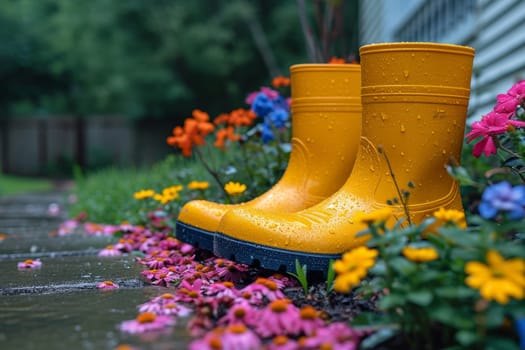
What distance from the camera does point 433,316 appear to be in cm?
95

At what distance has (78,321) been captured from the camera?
120 cm

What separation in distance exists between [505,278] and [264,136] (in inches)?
76.8

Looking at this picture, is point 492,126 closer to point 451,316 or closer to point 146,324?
point 451,316

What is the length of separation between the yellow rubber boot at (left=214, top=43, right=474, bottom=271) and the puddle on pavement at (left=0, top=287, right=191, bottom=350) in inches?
10.6

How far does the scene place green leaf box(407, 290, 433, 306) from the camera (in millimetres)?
940

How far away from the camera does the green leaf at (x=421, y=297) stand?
94cm

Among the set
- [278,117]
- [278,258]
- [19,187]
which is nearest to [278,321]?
[278,258]

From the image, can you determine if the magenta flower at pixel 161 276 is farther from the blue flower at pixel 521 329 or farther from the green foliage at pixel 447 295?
the blue flower at pixel 521 329

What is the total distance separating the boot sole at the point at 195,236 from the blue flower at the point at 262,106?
0.95 m

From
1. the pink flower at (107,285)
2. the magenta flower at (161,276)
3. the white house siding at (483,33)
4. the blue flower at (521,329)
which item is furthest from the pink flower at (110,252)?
the white house siding at (483,33)

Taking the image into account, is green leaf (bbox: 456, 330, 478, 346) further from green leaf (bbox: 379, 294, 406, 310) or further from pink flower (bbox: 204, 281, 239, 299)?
pink flower (bbox: 204, 281, 239, 299)

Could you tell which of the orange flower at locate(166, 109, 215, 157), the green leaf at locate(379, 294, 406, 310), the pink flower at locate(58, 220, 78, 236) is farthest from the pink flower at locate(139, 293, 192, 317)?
the pink flower at locate(58, 220, 78, 236)

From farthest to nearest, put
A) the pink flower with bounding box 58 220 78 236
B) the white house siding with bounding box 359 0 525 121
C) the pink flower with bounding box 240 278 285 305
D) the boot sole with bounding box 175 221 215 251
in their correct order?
the white house siding with bounding box 359 0 525 121 < the pink flower with bounding box 58 220 78 236 < the boot sole with bounding box 175 221 215 251 < the pink flower with bounding box 240 278 285 305

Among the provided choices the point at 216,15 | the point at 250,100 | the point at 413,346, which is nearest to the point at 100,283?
the point at 413,346
